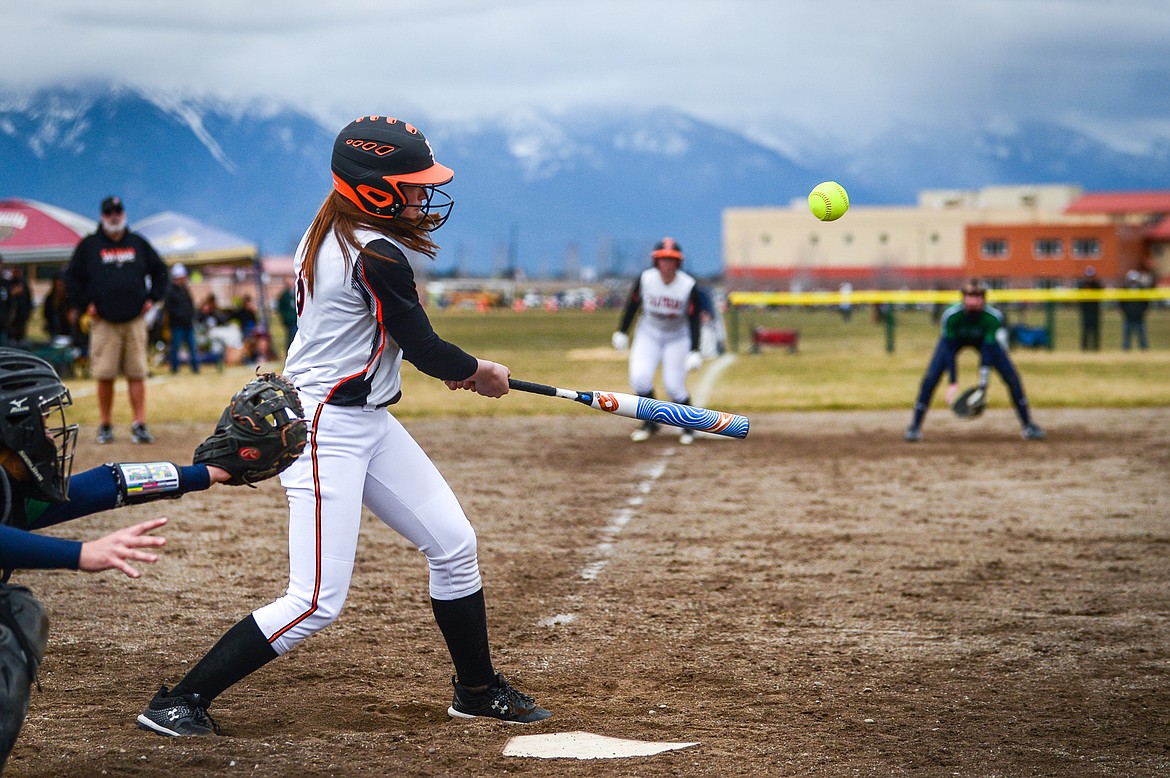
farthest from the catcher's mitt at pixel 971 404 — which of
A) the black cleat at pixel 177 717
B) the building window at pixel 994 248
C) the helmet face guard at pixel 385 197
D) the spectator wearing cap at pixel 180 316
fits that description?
the building window at pixel 994 248

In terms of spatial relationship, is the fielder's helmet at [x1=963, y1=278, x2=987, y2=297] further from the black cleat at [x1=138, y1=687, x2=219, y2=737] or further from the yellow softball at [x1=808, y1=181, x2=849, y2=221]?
the black cleat at [x1=138, y1=687, x2=219, y2=737]

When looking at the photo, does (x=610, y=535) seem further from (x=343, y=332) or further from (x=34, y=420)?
(x=34, y=420)

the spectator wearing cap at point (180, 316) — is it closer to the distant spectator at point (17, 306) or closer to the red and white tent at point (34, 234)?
the distant spectator at point (17, 306)

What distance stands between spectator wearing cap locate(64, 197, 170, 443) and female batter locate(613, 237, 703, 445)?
16.9 ft

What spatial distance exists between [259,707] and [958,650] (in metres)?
3.20

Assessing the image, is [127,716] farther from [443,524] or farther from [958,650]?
[958,650]

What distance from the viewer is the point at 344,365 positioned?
436cm

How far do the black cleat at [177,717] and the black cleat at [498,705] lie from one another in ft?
3.10

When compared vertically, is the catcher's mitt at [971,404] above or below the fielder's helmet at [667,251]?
below

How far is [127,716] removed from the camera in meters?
4.70

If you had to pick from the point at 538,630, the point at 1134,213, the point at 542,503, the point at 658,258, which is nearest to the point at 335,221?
the point at 538,630

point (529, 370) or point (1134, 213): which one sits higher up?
point (1134, 213)

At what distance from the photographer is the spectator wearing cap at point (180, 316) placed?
21.5 m

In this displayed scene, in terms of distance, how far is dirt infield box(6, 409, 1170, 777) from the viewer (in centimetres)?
436
